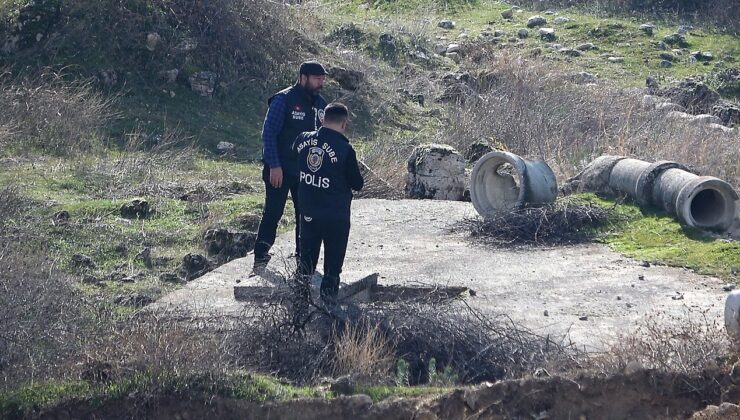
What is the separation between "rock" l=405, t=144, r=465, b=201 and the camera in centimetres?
1381

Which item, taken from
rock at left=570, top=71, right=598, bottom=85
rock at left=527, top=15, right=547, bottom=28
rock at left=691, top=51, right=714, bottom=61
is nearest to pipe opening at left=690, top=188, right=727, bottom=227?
rock at left=570, top=71, right=598, bottom=85

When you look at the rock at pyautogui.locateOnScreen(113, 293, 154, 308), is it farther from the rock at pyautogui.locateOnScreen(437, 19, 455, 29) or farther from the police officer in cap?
the rock at pyautogui.locateOnScreen(437, 19, 455, 29)

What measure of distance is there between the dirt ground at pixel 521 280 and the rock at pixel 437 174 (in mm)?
1524

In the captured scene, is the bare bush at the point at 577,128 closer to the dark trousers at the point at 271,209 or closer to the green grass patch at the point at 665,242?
the green grass patch at the point at 665,242

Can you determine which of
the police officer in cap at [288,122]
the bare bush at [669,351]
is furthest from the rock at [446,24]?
the bare bush at [669,351]

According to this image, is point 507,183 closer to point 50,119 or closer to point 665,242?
point 665,242

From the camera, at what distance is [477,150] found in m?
15.4

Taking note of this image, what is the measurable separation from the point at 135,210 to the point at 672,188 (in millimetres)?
5438

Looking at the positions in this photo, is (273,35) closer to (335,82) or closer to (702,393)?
(335,82)

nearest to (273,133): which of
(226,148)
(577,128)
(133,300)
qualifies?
(133,300)

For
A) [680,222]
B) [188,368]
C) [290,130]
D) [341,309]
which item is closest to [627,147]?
[680,222]

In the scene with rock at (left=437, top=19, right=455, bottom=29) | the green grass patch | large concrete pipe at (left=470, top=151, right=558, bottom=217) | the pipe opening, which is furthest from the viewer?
rock at (left=437, top=19, right=455, bottom=29)

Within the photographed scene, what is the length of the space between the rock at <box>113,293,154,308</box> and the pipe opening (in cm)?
525

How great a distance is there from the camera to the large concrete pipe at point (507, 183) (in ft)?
39.2
